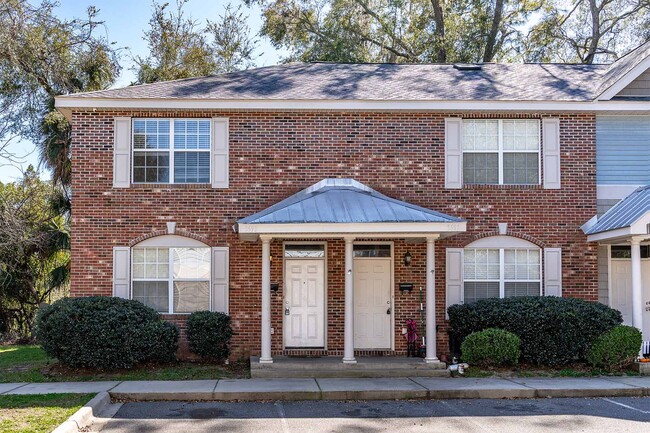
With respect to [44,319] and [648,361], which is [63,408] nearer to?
[44,319]

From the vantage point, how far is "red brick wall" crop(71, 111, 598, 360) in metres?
15.0

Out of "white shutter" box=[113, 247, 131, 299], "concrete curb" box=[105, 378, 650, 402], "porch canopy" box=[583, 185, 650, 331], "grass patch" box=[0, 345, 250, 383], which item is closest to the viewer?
"concrete curb" box=[105, 378, 650, 402]

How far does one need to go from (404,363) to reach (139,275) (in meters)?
5.90

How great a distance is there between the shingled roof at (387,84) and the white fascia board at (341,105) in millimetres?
101

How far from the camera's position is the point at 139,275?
15.0m

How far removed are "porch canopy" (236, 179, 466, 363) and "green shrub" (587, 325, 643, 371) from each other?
124 inches

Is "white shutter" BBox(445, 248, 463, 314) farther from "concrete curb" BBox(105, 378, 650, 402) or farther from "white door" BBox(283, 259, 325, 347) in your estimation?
"concrete curb" BBox(105, 378, 650, 402)

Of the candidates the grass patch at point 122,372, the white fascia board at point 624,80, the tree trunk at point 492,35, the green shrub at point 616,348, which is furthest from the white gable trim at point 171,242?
the tree trunk at point 492,35

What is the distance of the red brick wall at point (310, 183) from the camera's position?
15.0m

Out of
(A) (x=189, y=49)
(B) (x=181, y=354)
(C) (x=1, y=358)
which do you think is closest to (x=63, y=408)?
(B) (x=181, y=354)

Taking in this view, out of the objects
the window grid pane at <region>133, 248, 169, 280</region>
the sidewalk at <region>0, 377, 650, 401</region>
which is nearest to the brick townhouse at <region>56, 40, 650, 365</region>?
the window grid pane at <region>133, 248, 169, 280</region>

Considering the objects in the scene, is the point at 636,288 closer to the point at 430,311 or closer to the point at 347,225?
the point at 430,311

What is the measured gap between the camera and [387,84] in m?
16.8

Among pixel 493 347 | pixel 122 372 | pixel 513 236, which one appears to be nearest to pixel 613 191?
pixel 513 236
